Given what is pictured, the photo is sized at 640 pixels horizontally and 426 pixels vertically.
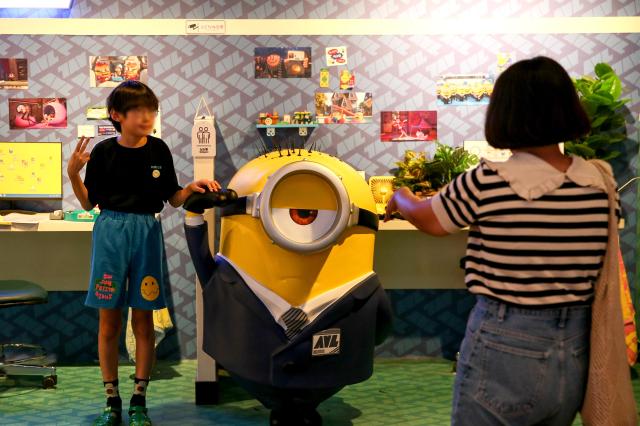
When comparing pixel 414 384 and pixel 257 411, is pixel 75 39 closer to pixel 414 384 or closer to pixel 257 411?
pixel 257 411

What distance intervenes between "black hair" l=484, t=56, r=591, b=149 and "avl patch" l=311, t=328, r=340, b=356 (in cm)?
144

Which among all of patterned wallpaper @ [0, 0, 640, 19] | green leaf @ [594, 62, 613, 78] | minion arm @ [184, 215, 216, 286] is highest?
patterned wallpaper @ [0, 0, 640, 19]

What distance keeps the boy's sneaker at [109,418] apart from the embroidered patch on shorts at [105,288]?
49cm

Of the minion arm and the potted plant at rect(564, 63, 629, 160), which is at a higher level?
the potted plant at rect(564, 63, 629, 160)

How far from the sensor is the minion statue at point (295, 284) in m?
2.94

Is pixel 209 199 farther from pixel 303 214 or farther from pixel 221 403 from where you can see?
pixel 221 403

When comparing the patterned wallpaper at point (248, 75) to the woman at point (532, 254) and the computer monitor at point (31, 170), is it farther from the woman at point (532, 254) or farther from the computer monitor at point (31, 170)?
the woman at point (532, 254)

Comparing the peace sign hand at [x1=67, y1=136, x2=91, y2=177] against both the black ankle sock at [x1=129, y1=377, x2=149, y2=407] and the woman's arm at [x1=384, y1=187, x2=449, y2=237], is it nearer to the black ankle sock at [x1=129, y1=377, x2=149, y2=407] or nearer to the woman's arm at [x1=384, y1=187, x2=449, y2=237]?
the black ankle sock at [x1=129, y1=377, x2=149, y2=407]

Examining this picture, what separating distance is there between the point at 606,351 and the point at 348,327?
4.62 feet

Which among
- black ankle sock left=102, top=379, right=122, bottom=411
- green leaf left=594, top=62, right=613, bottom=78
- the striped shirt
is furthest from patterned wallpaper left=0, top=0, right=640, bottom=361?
the striped shirt

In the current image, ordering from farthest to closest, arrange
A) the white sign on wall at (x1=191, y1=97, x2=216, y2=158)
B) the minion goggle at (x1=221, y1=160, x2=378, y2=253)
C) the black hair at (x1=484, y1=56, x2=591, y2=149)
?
the white sign on wall at (x1=191, y1=97, x2=216, y2=158), the minion goggle at (x1=221, y1=160, x2=378, y2=253), the black hair at (x1=484, y1=56, x2=591, y2=149)

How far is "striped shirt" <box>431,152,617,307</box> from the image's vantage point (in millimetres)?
1660

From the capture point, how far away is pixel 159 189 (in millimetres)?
3311

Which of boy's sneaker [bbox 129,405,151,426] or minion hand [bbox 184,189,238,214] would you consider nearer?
minion hand [bbox 184,189,238,214]
